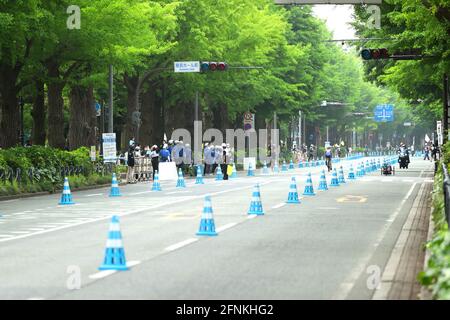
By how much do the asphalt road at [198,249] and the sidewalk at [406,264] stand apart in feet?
0.77

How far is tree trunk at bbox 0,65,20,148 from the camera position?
3850 cm

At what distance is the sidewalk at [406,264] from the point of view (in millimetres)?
11383

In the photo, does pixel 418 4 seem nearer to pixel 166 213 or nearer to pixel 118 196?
pixel 166 213

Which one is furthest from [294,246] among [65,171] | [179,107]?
[179,107]

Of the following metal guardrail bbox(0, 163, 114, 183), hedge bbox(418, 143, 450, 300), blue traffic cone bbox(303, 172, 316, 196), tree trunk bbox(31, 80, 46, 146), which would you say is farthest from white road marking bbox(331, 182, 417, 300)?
tree trunk bbox(31, 80, 46, 146)

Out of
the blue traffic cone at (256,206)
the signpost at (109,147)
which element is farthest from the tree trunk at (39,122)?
the blue traffic cone at (256,206)

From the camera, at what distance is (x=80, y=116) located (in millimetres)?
47000

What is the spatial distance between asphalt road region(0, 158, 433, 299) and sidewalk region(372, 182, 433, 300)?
0.24m

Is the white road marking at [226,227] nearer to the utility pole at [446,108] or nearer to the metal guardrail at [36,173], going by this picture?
the metal guardrail at [36,173]

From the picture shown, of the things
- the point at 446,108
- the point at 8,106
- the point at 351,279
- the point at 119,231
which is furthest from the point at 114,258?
the point at 446,108

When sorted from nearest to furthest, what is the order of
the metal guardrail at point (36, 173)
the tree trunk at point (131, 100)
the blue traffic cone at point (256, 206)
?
the blue traffic cone at point (256, 206)
the metal guardrail at point (36, 173)
the tree trunk at point (131, 100)

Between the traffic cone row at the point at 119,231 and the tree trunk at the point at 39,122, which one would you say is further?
the tree trunk at the point at 39,122

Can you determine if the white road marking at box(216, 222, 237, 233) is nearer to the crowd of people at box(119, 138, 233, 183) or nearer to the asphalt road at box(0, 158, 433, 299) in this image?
the asphalt road at box(0, 158, 433, 299)
